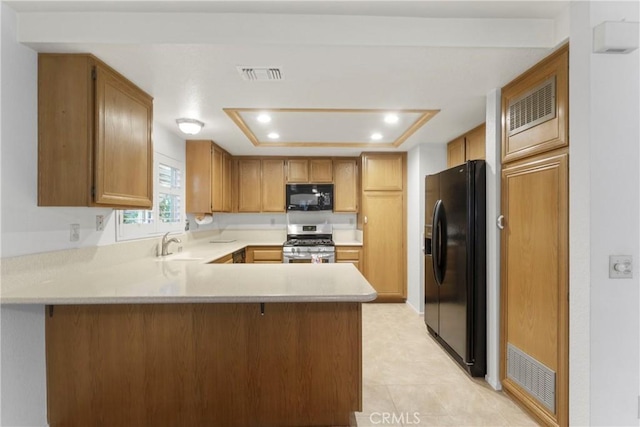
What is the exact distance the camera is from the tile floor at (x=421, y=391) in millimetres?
1979

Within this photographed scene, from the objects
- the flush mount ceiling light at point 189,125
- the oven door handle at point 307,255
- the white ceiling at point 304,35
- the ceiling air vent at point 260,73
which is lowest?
the oven door handle at point 307,255

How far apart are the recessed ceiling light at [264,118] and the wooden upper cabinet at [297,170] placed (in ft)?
5.57

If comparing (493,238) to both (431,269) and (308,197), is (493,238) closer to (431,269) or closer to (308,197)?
(431,269)

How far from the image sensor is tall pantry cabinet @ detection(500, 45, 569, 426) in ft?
5.69

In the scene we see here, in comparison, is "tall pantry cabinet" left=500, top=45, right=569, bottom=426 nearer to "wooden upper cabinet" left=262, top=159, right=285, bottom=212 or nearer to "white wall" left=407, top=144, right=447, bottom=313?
"white wall" left=407, top=144, right=447, bottom=313

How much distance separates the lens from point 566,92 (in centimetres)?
170

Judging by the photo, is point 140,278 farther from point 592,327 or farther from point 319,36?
point 592,327

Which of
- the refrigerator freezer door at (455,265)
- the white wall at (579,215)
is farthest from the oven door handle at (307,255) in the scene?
the white wall at (579,215)

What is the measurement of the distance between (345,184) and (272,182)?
1135 mm

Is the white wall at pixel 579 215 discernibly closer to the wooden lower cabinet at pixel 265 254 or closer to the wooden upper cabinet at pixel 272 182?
the wooden lower cabinet at pixel 265 254

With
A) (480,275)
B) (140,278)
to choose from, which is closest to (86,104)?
(140,278)

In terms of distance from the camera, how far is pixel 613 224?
151 centimetres

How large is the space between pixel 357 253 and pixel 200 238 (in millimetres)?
2208

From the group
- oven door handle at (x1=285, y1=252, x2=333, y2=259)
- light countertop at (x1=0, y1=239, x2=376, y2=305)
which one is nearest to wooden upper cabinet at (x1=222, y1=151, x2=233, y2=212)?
oven door handle at (x1=285, y1=252, x2=333, y2=259)
